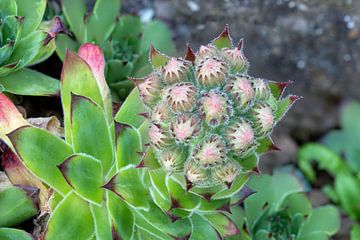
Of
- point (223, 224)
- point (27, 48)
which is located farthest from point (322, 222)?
point (27, 48)

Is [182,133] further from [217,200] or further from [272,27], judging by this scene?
[272,27]

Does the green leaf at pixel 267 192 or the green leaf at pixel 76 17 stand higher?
the green leaf at pixel 76 17

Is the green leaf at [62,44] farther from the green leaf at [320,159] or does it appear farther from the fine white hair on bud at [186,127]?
the green leaf at [320,159]

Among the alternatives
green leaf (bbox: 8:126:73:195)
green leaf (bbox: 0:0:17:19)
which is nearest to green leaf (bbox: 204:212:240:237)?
green leaf (bbox: 8:126:73:195)

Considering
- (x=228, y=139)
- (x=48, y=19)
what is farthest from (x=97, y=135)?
(x=48, y=19)

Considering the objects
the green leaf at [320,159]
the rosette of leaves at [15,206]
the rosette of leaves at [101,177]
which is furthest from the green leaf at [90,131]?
the green leaf at [320,159]
